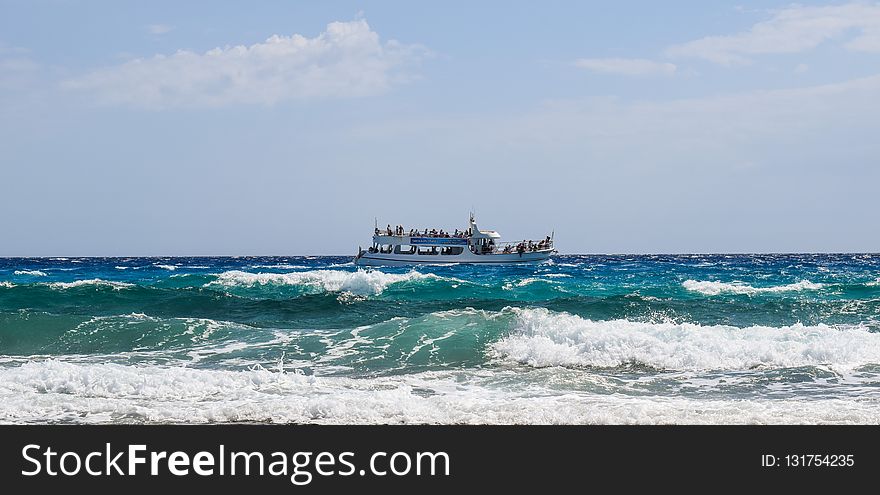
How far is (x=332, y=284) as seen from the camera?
125 feet

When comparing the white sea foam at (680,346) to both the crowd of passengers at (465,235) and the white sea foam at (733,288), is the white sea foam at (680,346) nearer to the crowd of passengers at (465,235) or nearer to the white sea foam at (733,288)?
the white sea foam at (733,288)

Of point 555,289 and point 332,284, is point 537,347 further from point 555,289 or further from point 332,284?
point 332,284

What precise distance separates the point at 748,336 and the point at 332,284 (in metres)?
24.6

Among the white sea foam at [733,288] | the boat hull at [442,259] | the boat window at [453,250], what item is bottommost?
the white sea foam at [733,288]

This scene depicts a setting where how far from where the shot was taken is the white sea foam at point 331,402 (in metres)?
9.63

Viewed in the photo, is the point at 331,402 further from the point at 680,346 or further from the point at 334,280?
the point at 334,280

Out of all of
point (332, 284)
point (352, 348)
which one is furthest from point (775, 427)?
point (332, 284)

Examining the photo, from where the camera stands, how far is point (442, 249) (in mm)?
63531

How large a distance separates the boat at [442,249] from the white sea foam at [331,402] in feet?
164

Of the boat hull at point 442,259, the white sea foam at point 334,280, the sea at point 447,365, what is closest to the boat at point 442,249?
the boat hull at point 442,259

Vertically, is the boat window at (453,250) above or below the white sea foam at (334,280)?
above

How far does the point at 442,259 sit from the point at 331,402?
5222 cm

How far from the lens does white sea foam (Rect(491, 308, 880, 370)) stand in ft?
48.1

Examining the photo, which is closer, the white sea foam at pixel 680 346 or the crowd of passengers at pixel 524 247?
the white sea foam at pixel 680 346
